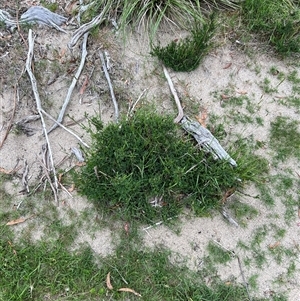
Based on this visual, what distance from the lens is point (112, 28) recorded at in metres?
3.29

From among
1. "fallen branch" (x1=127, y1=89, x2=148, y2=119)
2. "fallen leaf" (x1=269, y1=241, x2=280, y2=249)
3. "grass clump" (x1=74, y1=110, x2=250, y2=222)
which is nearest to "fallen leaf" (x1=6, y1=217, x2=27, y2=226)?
"grass clump" (x1=74, y1=110, x2=250, y2=222)

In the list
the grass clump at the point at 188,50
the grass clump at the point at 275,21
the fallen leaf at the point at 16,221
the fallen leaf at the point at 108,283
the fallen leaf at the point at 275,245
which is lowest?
the fallen leaf at the point at 108,283

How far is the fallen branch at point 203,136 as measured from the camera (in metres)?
2.81

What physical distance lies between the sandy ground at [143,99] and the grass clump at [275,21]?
0.47ft

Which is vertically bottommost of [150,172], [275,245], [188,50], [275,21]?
[275,245]

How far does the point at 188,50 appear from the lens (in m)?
3.04

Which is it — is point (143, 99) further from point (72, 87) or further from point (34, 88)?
point (34, 88)

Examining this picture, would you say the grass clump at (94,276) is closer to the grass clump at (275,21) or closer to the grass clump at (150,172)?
the grass clump at (150,172)

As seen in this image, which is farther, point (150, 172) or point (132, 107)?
point (132, 107)

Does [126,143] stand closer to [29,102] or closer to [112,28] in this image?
[29,102]

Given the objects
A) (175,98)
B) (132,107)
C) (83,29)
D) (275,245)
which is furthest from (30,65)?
(275,245)

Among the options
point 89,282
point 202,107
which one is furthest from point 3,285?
point 202,107

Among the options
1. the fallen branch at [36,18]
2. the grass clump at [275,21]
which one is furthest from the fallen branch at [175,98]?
the fallen branch at [36,18]

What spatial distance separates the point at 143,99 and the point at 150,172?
657mm
